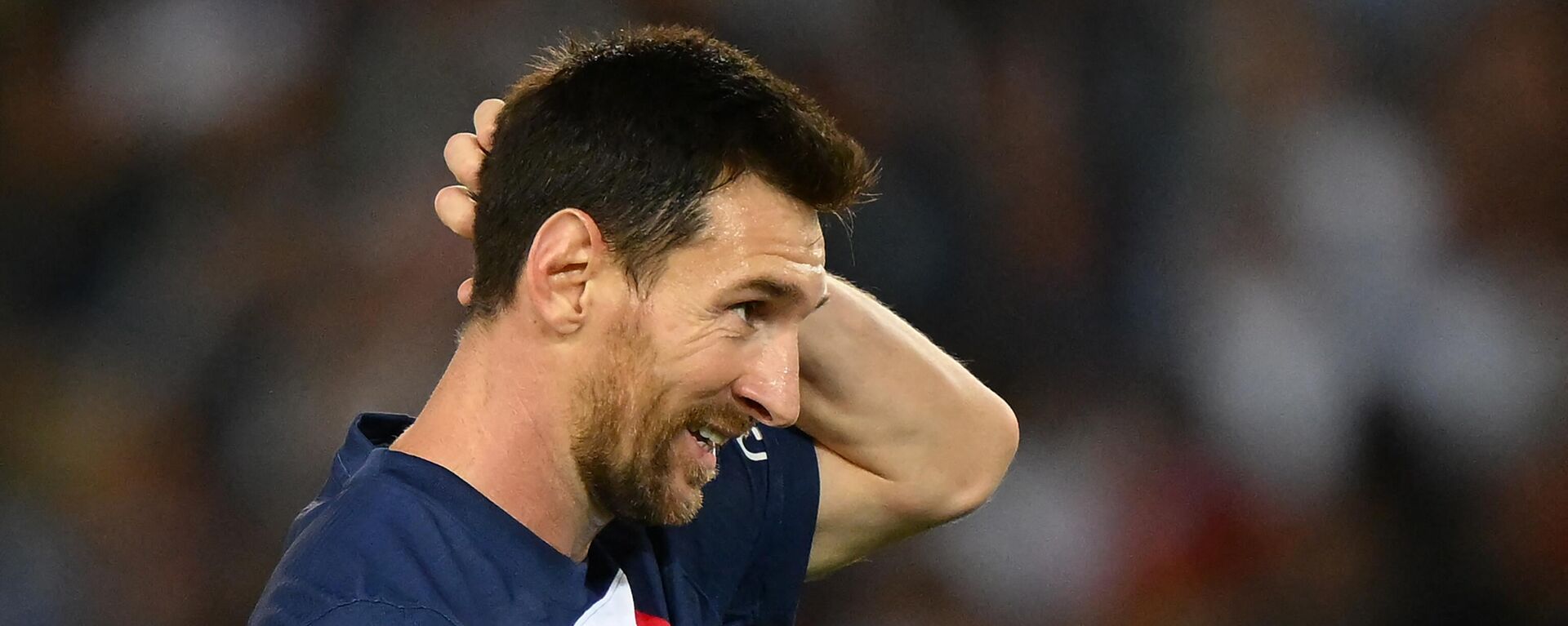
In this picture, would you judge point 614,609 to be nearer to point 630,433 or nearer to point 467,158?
point 630,433

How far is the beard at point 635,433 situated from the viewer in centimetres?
104

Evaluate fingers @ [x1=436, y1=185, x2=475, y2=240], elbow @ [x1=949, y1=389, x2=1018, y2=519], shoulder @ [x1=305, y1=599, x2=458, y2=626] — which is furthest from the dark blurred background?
shoulder @ [x1=305, y1=599, x2=458, y2=626]

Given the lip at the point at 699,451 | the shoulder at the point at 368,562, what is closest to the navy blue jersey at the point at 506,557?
the shoulder at the point at 368,562

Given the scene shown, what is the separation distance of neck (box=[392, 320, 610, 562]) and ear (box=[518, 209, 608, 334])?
4 cm

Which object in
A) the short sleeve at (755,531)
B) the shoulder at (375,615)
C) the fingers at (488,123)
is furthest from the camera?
the short sleeve at (755,531)

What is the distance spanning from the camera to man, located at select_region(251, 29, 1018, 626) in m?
1.02

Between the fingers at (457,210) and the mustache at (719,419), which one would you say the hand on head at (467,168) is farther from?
the mustache at (719,419)

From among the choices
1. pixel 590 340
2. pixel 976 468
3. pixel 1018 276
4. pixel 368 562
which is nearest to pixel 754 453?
pixel 976 468

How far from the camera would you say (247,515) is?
2.10 m

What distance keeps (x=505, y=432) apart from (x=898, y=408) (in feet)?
1.53

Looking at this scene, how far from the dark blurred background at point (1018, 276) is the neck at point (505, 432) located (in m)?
1.14

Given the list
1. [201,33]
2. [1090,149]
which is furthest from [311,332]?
[1090,149]

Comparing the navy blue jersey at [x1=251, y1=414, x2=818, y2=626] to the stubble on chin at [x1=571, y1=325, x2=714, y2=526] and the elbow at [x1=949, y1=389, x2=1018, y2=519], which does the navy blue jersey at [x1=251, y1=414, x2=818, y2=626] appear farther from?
the elbow at [x1=949, y1=389, x2=1018, y2=519]

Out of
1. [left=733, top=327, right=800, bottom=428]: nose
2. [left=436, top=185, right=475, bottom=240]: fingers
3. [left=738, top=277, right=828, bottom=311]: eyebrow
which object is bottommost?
[left=733, top=327, right=800, bottom=428]: nose
